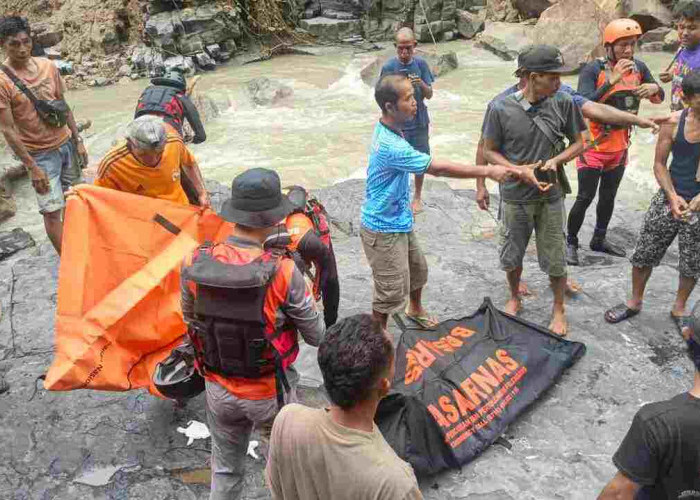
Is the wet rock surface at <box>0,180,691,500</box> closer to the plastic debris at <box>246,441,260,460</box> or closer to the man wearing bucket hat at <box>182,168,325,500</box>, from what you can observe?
the plastic debris at <box>246,441,260,460</box>

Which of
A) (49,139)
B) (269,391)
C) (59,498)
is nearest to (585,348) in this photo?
(269,391)

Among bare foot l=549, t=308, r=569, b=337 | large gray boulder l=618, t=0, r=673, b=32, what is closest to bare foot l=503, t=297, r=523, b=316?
bare foot l=549, t=308, r=569, b=337

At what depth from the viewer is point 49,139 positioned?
4598mm

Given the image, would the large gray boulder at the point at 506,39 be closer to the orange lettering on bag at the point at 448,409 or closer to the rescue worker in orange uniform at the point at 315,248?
the rescue worker in orange uniform at the point at 315,248

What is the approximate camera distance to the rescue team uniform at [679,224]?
3.56 metres

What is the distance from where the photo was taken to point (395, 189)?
352 cm

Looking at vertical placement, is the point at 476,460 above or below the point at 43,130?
below

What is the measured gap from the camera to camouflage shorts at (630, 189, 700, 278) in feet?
12.0

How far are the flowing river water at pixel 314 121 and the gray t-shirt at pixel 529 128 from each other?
13.4 ft

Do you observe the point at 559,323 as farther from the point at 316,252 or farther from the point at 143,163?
the point at 143,163

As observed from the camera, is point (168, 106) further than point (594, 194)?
No

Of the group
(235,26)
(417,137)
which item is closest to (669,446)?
(417,137)

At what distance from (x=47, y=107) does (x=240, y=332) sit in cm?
319

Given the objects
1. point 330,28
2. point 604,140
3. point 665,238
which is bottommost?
point 330,28
